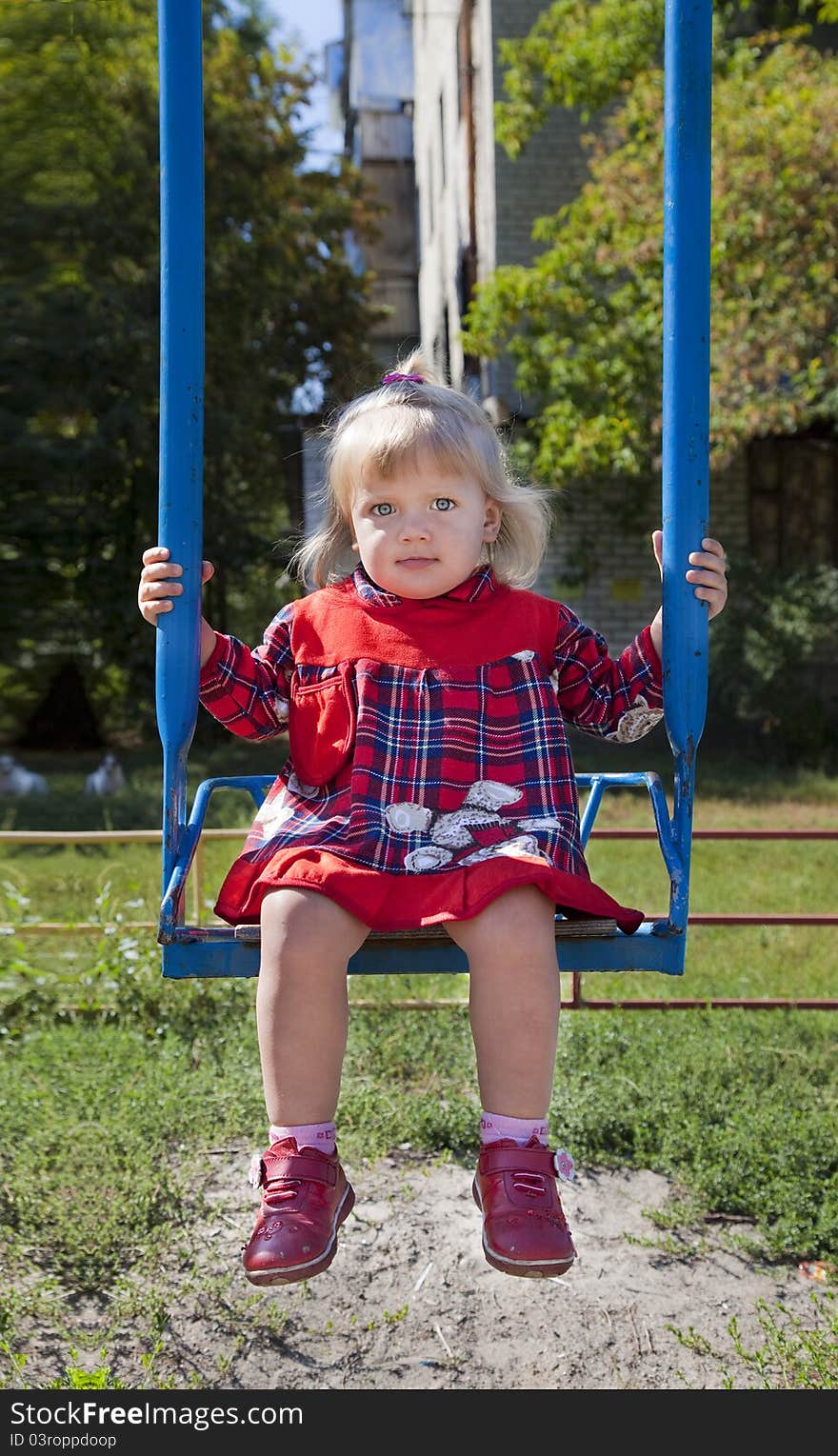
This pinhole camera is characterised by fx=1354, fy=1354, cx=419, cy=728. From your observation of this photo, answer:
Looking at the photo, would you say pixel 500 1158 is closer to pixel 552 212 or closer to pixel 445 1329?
pixel 445 1329

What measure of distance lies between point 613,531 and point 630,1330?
8.74 meters

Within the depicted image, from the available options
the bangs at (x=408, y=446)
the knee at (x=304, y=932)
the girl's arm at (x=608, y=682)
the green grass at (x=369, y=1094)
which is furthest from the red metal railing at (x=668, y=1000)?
the knee at (x=304, y=932)

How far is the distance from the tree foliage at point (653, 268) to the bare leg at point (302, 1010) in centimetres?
675

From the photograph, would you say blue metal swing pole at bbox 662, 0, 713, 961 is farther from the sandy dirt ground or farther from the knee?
the sandy dirt ground

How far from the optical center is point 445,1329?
2904mm

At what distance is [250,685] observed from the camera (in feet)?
7.10

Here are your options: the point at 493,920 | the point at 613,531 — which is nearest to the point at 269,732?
the point at 493,920

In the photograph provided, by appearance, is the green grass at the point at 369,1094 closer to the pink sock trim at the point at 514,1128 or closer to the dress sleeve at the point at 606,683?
the pink sock trim at the point at 514,1128

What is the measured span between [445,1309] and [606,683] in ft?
5.18

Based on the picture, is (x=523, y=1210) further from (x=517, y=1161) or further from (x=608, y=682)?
(x=608, y=682)

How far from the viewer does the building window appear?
1149 cm

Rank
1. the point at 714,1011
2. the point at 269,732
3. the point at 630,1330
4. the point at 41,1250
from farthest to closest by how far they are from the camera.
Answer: the point at 714,1011 < the point at 41,1250 < the point at 630,1330 < the point at 269,732

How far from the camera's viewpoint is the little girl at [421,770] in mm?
1758

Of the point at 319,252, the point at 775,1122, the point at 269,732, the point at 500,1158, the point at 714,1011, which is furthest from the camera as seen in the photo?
the point at 319,252
